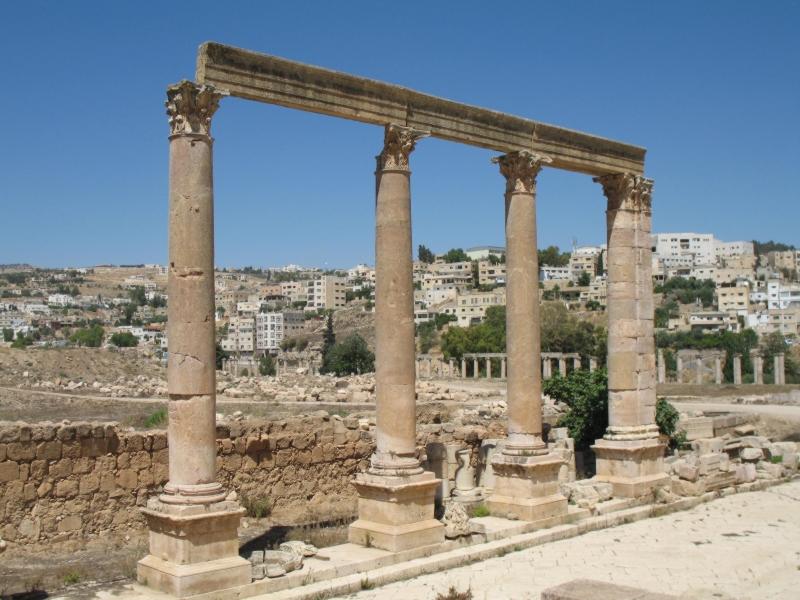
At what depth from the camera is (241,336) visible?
154 meters

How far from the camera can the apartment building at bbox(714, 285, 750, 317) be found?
128 meters

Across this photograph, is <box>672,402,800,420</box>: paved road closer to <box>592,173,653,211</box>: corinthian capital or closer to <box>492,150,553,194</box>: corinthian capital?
<box>592,173,653,211</box>: corinthian capital

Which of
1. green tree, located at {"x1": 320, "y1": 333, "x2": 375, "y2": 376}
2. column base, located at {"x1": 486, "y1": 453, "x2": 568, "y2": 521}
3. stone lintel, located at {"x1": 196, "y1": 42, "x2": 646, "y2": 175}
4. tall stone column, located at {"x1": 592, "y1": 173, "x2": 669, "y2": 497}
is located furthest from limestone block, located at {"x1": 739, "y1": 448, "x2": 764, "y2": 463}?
green tree, located at {"x1": 320, "y1": 333, "x2": 375, "y2": 376}

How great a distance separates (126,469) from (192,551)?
159 inches

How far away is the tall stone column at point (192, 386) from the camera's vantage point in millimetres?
8742

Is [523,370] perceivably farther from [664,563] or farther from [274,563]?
[274,563]

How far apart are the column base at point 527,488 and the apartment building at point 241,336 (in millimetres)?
137776

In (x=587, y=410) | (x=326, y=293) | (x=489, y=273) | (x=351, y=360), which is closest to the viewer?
(x=587, y=410)

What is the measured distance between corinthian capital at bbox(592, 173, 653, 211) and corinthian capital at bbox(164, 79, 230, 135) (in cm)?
819

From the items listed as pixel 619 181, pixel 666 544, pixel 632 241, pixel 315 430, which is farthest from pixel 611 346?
pixel 315 430

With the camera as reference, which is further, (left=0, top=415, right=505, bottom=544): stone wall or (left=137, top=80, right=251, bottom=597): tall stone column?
(left=0, top=415, right=505, bottom=544): stone wall

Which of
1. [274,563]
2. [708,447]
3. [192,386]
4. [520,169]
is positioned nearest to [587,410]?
[708,447]

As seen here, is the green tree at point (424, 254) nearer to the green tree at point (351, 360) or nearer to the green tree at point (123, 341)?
the green tree at point (123, 341)

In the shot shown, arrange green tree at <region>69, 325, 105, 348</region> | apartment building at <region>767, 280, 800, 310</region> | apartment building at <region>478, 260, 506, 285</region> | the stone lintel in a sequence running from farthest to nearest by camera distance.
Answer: apartment building at <region>478, 260, 506, 285</region>, apartment building at <region>767, 280, 800, 310</region>, green tree at <region>69, 325, 105, 348</region>, the stone lintel
